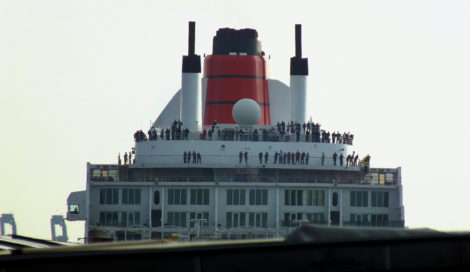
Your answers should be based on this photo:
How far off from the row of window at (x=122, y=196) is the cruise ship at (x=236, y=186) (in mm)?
59

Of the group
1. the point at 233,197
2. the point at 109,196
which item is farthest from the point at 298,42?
the point at 109,196

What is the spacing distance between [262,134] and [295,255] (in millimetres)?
61920

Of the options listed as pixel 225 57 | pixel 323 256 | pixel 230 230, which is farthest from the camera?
pixel 225 57

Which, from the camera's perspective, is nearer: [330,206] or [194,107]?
[330,206]

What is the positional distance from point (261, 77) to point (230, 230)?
15.1 meters

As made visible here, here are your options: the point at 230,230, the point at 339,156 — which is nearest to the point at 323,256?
the point at 230,230

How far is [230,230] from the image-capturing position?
7506 cm

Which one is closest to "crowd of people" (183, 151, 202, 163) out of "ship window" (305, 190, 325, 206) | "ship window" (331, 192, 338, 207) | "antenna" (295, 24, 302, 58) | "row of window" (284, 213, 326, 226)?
"row of window" (284, 213, 326, 226)

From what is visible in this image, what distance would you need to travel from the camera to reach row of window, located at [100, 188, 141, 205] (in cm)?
7688

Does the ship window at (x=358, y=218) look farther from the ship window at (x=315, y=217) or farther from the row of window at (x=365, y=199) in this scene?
the ship window at (x=315, y=217)

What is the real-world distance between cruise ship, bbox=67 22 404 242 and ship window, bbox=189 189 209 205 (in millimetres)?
58

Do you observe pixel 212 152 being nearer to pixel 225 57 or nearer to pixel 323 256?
pixel 225 57

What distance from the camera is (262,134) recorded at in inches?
3137

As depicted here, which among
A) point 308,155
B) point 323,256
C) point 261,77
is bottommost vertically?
point 323,256
